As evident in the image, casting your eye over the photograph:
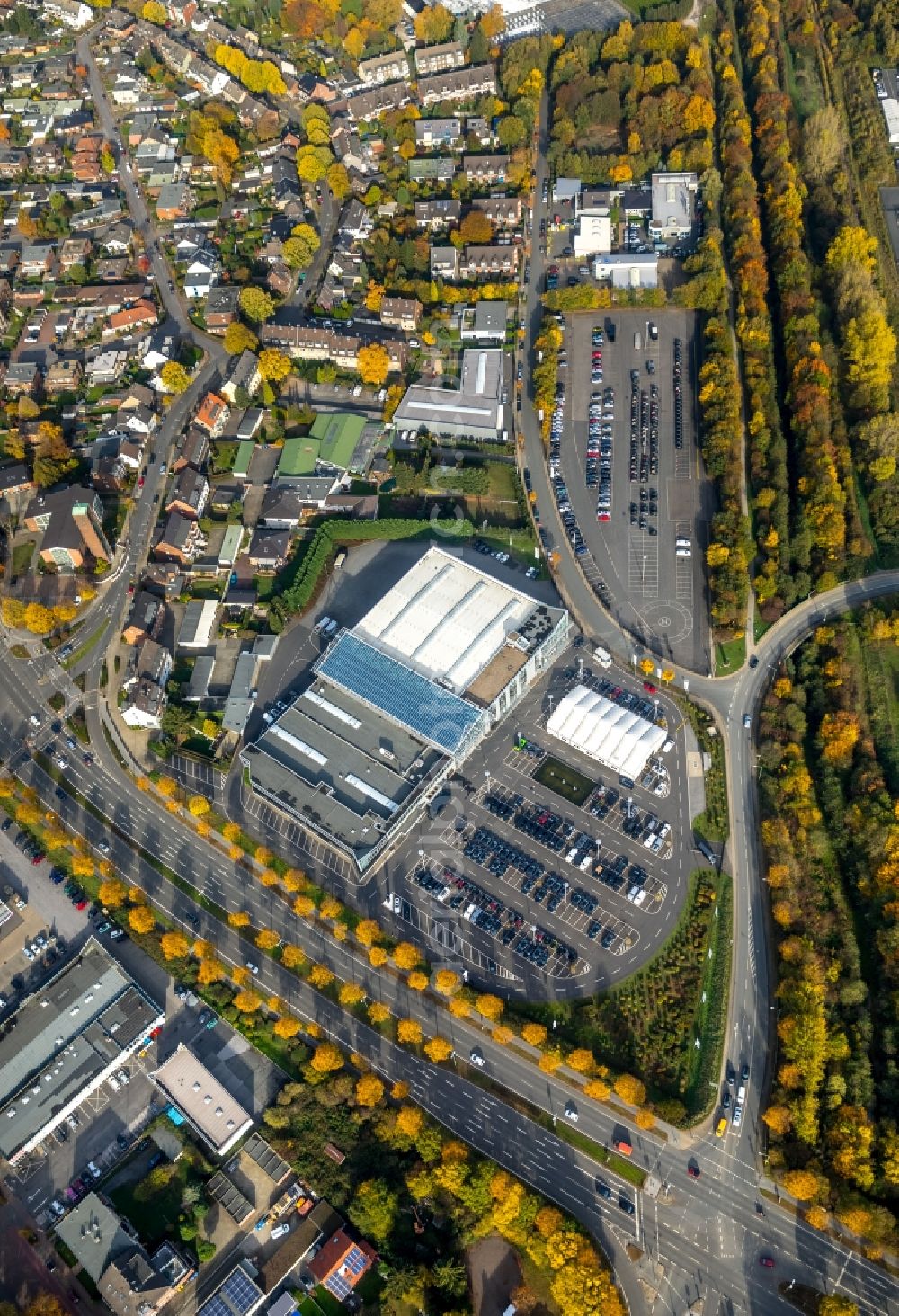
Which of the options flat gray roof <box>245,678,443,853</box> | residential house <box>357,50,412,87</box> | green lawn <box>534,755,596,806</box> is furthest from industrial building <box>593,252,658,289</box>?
flat gray roof <box>245,678,443,853</box>

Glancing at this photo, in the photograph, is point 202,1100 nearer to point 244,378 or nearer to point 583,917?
point 583,917

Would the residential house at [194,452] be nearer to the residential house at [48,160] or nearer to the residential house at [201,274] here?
the residential house at [201,274]

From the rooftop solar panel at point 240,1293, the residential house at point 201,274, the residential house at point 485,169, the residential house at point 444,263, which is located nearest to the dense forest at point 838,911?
the rooftop solar panel at point 240,1293

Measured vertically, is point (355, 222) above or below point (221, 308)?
above

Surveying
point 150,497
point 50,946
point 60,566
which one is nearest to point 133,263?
point 150,497

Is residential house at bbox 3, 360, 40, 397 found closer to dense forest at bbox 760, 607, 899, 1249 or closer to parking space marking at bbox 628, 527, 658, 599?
parking space marking at bbox 628, 527, 658, 599

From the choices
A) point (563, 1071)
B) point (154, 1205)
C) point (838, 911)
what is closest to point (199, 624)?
point (154, 1205)
